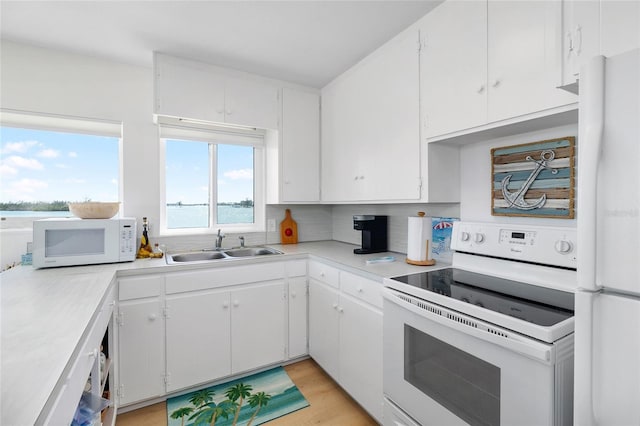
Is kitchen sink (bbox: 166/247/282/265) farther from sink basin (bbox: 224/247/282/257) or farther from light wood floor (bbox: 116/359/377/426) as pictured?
light wood floor (bbox: 116/359/377/426)

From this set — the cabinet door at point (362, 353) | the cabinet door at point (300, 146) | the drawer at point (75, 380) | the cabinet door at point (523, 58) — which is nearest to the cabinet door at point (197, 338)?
the drawer at point (75, 380)

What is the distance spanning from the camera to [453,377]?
4.13 feet

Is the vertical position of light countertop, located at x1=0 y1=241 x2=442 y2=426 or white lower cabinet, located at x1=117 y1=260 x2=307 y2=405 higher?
light countertop, located at x1=0 y1=241 x2=442 y2=426

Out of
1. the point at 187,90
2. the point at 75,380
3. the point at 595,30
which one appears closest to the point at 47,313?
the point at 75,380

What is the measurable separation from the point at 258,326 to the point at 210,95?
6.09ft

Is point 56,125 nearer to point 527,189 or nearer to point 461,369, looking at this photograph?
point 461,369

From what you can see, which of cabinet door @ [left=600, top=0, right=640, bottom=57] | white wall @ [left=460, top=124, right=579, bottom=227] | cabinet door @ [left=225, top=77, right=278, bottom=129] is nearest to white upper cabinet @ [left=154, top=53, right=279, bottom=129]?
cabinet door @ [left=225, top=77, right=278, bottom=129]

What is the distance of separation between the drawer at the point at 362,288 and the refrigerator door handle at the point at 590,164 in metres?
1.02

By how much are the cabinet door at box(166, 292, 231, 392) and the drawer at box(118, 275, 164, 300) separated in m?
0.12

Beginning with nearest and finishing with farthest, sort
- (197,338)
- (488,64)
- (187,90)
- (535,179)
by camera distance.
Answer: (488,64) → (535,179) → (197,338) → (187,90)

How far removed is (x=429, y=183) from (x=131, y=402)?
2.30m

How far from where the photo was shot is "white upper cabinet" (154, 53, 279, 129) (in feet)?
7.47

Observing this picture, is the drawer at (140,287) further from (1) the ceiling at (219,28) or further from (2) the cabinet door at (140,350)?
(1) the ceiling at (219,28)

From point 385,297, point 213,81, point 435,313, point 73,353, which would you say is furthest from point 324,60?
point 73,353
